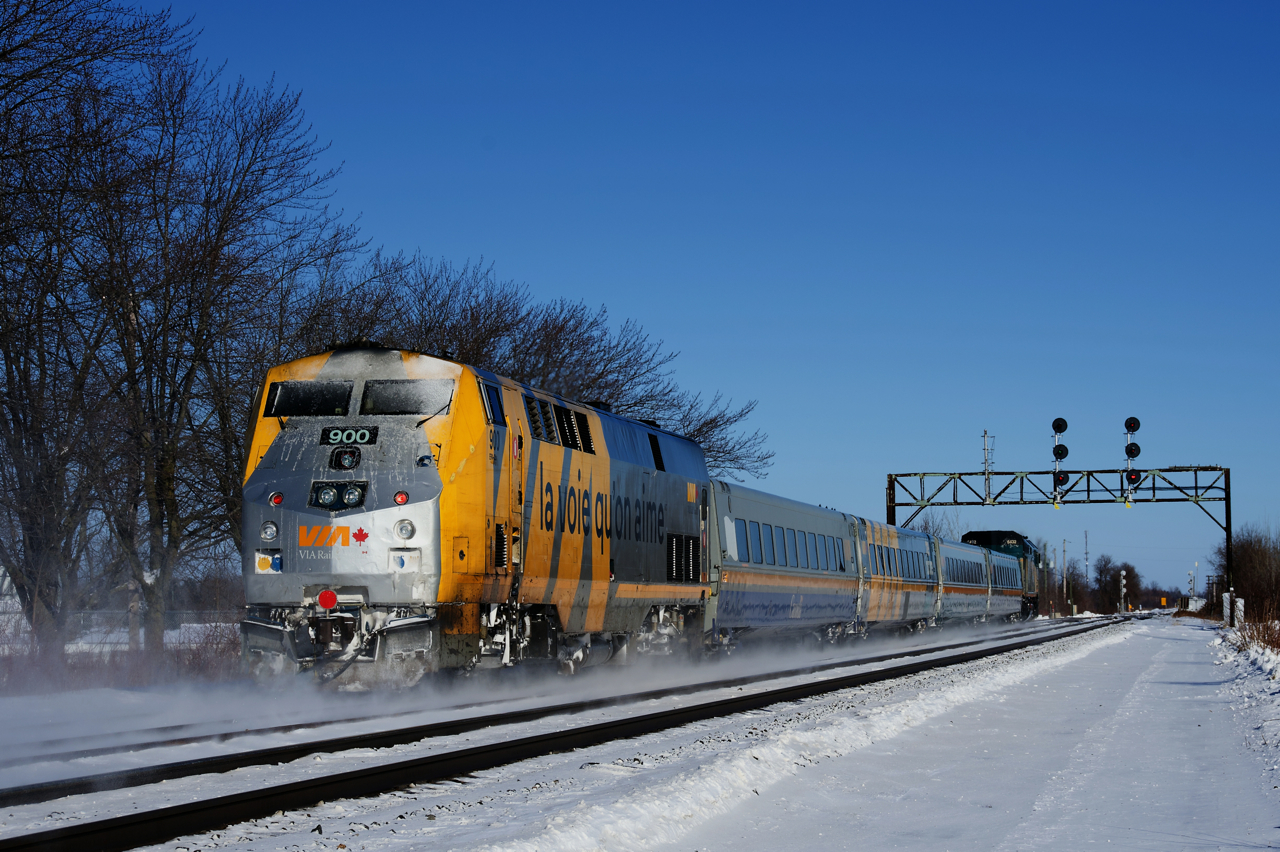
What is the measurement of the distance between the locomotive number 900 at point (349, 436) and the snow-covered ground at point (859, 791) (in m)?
4.45

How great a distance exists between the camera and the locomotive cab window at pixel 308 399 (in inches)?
512

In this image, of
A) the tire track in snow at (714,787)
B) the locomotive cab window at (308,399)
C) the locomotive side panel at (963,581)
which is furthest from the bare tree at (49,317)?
the locomotive side panel at (963,581)

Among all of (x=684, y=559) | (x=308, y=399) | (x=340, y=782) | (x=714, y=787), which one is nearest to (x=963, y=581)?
(x=684, y=559)

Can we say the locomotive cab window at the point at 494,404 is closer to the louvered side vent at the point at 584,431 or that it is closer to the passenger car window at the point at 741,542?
the louvered side vent at the point at 584,431

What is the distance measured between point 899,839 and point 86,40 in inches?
517

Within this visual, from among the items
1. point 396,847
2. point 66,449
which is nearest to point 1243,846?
point 396,847

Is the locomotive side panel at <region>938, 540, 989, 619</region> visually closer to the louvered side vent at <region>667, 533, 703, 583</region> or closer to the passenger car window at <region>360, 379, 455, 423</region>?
the louvered side vent at <region>667, 533, 703, 583</region>

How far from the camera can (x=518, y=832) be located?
249 inches

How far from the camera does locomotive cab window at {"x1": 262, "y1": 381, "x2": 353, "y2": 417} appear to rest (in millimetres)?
12992

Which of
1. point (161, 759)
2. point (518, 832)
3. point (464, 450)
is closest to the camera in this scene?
point (518, 832)

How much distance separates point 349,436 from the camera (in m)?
Result: 12.7

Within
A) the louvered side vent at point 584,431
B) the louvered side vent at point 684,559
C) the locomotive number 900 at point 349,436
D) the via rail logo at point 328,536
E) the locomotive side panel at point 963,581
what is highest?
the louvered side vent at point 584,431

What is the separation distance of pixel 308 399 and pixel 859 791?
751 centimetres

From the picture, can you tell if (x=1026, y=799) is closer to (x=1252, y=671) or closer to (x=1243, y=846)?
(x=1243, y=846)
